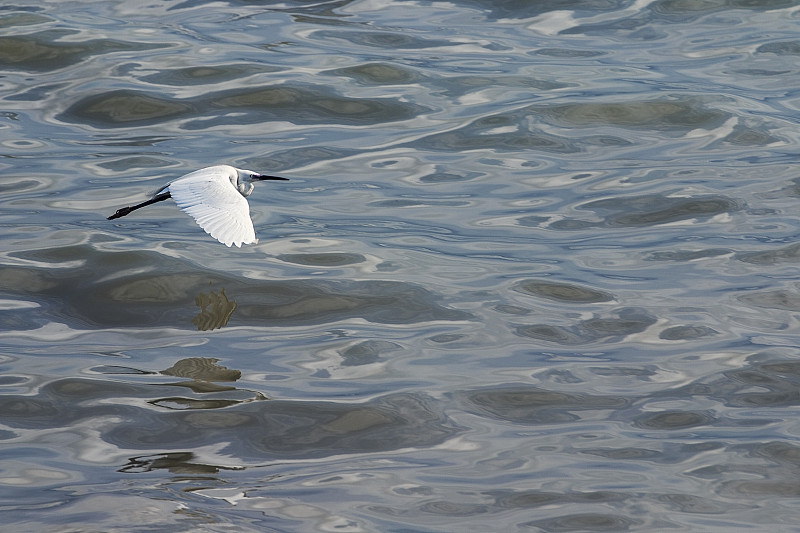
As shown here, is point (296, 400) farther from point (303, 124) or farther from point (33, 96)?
point (33, 96)

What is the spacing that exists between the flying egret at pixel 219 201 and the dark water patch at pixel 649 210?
2216 mm

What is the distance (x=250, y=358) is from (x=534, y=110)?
462 centimetres

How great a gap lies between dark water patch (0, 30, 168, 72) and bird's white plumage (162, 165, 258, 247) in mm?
4663

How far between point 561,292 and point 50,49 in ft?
20.8

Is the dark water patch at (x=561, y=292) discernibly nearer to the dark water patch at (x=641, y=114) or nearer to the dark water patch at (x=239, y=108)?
the dark water patch at (x=641, y=114)

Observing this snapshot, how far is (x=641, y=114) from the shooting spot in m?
10.1

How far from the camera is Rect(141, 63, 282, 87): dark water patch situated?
11039mm

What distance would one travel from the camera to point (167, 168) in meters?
9.10

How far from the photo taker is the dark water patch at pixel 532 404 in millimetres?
5738

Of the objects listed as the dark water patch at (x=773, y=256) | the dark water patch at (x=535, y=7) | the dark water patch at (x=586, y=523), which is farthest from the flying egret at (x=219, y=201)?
the dark water patch at (x=535, y=7)

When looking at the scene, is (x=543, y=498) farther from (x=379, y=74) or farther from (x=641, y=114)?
(x=379, y=74)

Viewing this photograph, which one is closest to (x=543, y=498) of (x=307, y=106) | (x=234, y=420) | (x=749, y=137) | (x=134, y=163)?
(x=234, y=420)

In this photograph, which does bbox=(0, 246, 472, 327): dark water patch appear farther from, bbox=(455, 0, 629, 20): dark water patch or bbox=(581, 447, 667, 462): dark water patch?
bbox=(455, 0, 629, 20): dark water patch

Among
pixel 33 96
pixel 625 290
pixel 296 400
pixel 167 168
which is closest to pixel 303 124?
pixel 167 168
